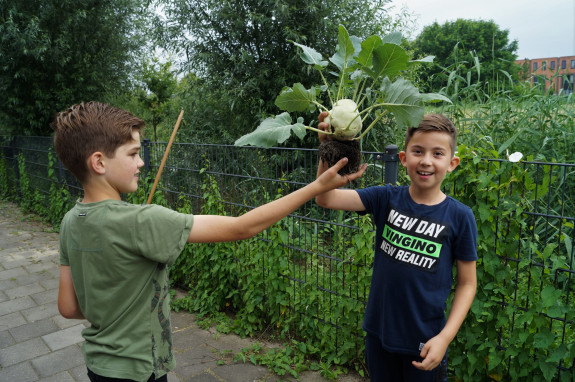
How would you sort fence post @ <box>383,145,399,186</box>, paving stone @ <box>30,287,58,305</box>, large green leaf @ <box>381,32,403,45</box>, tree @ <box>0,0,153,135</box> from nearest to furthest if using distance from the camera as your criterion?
large green leaf @ <box>381,32,403,45</box>, fence post @ <box>383,145,399,186</box>, paving stone @ <box>30,287,58,305</box>, tree @ <box>0,0,153,135</box>

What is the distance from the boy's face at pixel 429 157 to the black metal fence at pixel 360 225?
2.54 ft

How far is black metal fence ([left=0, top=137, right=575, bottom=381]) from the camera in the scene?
88.2 inches

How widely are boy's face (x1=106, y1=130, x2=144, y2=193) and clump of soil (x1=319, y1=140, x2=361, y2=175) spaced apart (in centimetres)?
76

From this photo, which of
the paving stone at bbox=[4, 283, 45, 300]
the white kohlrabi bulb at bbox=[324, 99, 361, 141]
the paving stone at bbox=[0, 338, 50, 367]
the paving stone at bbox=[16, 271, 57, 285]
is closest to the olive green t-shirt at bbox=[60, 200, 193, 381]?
the white kohlrabi bulb at bbox=[324, 99, 361, 141]

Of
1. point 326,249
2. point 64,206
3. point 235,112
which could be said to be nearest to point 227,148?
point 326,249

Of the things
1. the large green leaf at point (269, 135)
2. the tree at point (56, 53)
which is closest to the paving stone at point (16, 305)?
the large green leaf at point (269, 135)

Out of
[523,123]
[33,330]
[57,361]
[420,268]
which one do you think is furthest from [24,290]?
[523,123]

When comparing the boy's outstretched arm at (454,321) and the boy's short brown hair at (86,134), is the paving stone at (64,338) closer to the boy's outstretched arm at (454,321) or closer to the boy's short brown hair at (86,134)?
the boy's short brown hair at (86,134)

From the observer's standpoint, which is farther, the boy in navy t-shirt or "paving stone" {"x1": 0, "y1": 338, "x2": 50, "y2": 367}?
"paving stone" {"x1": 0, "y1": 338, "x2": 50, "y2": 367}

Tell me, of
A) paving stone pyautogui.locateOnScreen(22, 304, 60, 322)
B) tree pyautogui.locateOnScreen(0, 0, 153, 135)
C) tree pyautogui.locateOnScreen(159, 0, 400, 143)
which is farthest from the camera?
tree pyautogui.locateOnScreen(0, 0, 153, 135)

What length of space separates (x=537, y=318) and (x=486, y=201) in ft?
2.31

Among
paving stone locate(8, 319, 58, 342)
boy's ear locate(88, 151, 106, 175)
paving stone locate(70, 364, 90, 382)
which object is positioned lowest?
paving stone locate(70, 364, 90, 382)

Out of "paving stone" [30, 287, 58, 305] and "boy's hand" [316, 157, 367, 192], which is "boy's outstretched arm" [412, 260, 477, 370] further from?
"paving stone" [30, 287, 58, 305]

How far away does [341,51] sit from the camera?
1.85 metres
